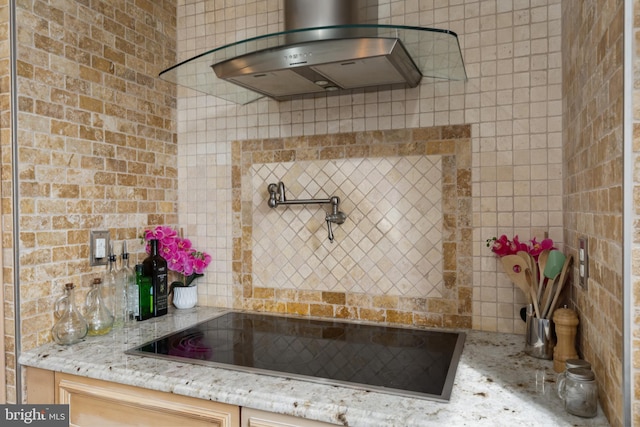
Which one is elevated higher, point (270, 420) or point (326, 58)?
point (326, 58)

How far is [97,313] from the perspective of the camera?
1.72m

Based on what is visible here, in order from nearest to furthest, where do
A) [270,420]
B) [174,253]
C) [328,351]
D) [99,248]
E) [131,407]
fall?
[270,420], [131,407], [328,351], [99,248], [174,253]

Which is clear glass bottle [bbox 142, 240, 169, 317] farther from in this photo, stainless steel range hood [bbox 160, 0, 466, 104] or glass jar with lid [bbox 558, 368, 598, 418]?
→ glass jar with lid [bbox 558, 368, 598, 418]

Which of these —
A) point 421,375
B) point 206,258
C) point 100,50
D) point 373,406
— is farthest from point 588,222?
point 100,50

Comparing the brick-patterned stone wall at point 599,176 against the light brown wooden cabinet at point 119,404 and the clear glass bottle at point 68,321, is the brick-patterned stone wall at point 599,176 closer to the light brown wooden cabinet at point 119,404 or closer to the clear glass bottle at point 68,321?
the light brown wooden cabinet at point 119,404

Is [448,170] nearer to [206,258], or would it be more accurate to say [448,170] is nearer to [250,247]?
[250,247]

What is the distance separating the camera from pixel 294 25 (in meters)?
1.65

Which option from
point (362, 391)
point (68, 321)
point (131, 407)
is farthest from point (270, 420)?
point (68, 321)

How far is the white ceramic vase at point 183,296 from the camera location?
7.02ft

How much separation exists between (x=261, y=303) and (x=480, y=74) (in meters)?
1.37

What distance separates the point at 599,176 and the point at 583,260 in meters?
0.28

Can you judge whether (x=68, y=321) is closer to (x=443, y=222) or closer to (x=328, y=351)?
(x=328, y=351)

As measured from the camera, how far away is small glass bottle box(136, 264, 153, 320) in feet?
6.34

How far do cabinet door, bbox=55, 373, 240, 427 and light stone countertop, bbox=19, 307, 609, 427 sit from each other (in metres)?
0.04
